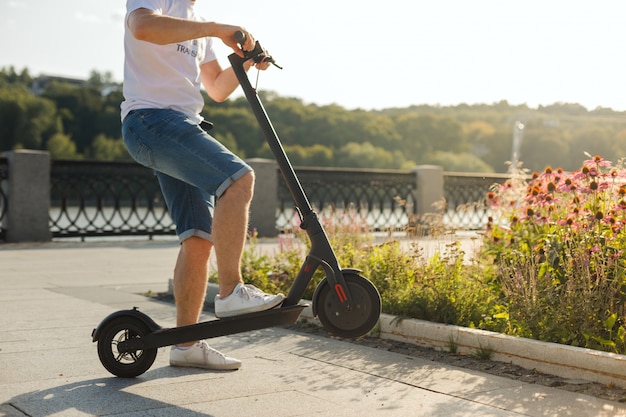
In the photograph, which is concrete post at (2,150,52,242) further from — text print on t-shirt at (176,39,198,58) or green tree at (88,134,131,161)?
green tree at (88,134,131,161)

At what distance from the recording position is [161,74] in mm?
3828

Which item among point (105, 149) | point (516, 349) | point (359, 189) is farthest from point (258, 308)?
point (105, 149)

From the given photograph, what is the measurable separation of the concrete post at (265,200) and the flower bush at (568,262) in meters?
10.2

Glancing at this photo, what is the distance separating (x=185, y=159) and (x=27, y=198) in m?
11.1

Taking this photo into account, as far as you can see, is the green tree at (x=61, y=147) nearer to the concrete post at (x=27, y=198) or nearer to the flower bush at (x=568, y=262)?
the concrete post at (x=27, y=198)

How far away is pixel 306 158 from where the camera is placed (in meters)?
82.0

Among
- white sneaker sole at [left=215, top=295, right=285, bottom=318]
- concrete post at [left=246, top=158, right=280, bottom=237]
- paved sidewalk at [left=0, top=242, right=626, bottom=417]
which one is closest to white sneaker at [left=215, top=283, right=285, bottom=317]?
white sneaker sole at [left=215, top=295, right=285, bottom=318]

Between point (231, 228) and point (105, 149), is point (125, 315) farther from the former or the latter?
point (105, 149)

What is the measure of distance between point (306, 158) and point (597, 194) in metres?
77.0

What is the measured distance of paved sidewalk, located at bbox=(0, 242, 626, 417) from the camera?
10.8 feet

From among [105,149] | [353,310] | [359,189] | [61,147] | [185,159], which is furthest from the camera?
[61,147]

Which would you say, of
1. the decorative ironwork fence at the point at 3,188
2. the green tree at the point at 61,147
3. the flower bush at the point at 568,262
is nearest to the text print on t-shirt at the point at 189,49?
the flower bush at the point at 568,262

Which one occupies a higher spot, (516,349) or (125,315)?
(125,315)

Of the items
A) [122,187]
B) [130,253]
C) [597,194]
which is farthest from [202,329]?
[122,187]
